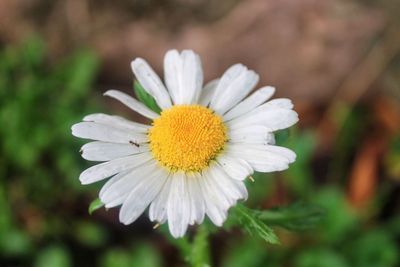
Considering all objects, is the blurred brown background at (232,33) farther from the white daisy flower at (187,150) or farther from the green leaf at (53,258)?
the white daisy flower at (187,150)

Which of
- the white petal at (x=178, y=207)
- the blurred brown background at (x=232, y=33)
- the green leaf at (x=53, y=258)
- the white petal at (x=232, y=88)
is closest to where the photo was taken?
the white petal at (x=178, y=207)

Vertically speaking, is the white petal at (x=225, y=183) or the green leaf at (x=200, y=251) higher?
the white petal at (x=225, y=183)

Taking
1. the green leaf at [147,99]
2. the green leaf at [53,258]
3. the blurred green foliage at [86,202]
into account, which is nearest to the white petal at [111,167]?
the green leaf at [147,99]

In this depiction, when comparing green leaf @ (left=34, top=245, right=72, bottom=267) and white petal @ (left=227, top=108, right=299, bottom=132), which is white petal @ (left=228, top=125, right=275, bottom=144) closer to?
white petal @ (left=227, top=108, right=299, bottom=132)

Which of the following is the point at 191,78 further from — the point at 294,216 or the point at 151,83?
the point at 294,216

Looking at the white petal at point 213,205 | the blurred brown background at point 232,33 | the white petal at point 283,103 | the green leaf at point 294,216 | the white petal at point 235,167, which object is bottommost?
the green leaf at point 294,216

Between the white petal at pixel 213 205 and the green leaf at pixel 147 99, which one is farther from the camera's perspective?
the green leaf at pixel 147 99

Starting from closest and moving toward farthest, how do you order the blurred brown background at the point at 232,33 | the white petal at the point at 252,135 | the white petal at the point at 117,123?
the white petal at the point at 252,135
the white petal at the point at 117,123
the blurred brown background at the point at 232,33
